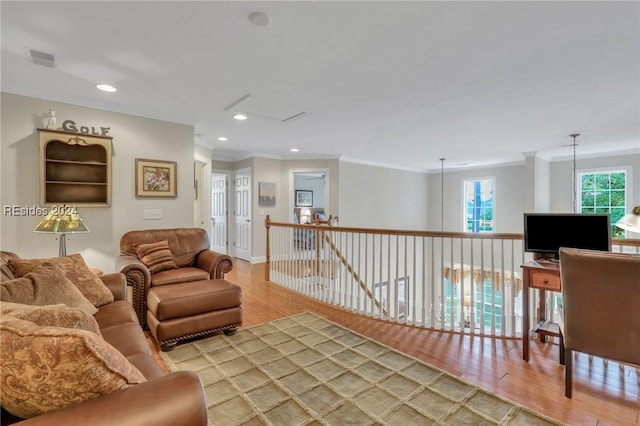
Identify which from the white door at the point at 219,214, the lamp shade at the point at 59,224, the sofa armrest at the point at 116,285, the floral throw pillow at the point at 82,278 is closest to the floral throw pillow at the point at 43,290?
the floral throw pillow at the point at 82,278

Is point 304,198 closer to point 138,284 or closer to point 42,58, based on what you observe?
point 138,284

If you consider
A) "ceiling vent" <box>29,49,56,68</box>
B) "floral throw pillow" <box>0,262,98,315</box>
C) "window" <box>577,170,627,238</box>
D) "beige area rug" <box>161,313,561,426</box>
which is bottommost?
"beige area rug" <box>161,313,561,426</box>

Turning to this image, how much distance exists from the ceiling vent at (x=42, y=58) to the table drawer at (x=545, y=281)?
13.7 feet

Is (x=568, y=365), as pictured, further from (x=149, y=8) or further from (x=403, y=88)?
(x=149, y=8)

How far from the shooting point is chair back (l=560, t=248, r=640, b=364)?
1735 mm

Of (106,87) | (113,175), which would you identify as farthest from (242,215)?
(106,87)

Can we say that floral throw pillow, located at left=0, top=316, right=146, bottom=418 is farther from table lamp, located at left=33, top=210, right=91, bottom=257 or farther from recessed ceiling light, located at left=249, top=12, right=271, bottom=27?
table lamp, located at left=33, top=210, right=91, bottom=257

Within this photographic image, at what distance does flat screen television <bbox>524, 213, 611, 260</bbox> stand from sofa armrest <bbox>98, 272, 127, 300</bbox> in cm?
334

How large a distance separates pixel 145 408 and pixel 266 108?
3.25 meters

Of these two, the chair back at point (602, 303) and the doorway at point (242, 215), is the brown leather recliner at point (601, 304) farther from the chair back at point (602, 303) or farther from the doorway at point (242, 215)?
the doorway at point (242, 215)

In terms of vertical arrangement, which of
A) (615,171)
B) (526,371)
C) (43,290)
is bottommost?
(526,371)

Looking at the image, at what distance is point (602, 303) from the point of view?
1810 millimetres

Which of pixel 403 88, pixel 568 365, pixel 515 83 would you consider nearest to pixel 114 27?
pixel 403 88

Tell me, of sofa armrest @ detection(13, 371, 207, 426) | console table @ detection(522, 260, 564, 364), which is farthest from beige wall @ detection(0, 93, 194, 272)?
console table @ detection(522, 260, 564, 364)
